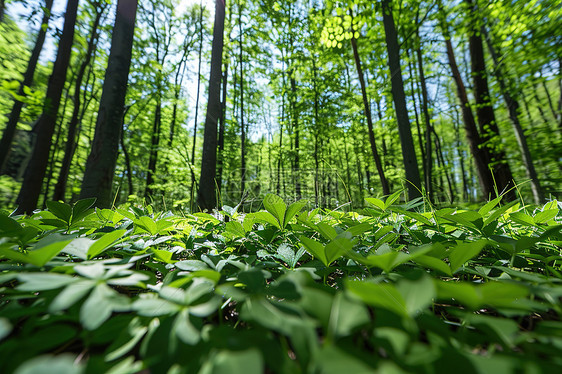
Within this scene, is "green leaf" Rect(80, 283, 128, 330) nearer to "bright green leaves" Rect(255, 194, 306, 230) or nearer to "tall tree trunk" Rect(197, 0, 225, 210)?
"bright green leaves" Rect(255, 194, 306, 230)

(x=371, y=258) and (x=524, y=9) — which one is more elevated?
(x=524, y=9)

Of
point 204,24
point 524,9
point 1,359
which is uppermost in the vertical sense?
point 204,24

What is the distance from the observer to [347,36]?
4.17 meters

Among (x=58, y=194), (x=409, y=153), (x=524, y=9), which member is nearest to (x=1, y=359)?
(x=409, y=153)

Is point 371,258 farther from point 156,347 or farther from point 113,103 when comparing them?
point 113,103

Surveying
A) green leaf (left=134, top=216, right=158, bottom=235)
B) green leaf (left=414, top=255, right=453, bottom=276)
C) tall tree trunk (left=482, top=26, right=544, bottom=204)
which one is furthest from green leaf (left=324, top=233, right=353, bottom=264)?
tall tree trunk (left=482, top=26, right=544, bottom=204)

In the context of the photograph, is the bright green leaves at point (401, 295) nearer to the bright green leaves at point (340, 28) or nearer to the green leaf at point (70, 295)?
the green leaf at point (70, 295)

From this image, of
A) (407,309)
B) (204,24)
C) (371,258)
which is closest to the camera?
(407,309)

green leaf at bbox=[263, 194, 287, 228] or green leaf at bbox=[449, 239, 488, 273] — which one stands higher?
green leaf at bbox=[263, 194, 287, 228]

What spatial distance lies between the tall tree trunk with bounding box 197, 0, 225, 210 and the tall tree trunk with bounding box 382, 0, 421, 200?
2.87m

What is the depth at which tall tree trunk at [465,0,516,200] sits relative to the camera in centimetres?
556

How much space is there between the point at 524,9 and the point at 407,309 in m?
7.05

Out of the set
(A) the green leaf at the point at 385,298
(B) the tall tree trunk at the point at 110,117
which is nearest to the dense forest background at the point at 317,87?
(B) the tall tree trunk at the point at 110,117

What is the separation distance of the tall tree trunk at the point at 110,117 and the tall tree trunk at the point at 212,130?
1.47 metres
